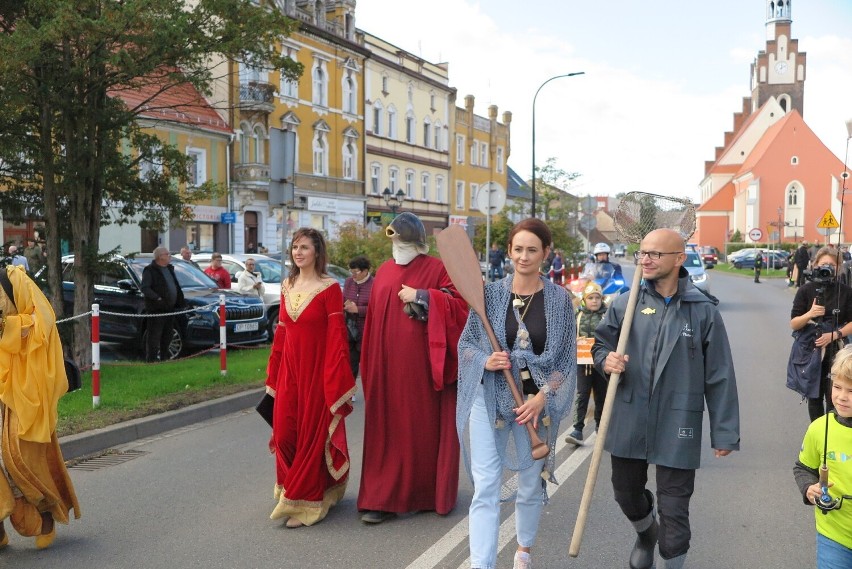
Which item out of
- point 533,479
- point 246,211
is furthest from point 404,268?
point 246,211

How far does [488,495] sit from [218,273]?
43.0 ft

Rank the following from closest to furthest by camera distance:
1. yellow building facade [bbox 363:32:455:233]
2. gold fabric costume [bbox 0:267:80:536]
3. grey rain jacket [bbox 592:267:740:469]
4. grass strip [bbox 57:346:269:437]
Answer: grey rain jacket [bbox 592:267:740:469], gold fabric costume [bbox 0:267:80:536], grass strip [bbox 57:346:269:437], yellow building facade [bbox 363:32:455:233]

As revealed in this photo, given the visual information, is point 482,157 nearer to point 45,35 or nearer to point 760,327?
point 760,327

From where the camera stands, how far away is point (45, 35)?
373 inches

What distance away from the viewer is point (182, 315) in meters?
14.0

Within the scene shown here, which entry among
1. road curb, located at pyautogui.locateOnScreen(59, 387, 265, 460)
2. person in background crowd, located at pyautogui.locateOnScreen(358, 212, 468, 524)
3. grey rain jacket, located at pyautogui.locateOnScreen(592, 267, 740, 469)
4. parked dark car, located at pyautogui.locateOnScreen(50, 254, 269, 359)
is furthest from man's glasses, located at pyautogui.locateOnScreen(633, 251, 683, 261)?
parked dark car, located at pyautogui.locateOnScreen(50, 254, 269, 359)

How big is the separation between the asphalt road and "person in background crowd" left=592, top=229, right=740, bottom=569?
94 cm

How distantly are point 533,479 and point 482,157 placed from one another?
61574mm

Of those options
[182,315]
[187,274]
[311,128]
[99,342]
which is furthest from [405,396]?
[311,128]

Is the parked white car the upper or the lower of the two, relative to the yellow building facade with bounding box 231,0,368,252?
lower

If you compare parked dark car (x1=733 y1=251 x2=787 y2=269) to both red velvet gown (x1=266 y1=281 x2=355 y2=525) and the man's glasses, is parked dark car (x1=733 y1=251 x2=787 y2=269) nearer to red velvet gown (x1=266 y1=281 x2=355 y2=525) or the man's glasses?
red velvet gown (x1=266 y1=281 x2=355 y2=525)

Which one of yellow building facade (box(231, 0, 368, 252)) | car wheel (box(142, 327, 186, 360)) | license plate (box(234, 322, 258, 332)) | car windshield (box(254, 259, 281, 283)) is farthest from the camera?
yellow building facade (box(231, 0, 368, 252))

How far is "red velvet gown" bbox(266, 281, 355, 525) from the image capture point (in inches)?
226

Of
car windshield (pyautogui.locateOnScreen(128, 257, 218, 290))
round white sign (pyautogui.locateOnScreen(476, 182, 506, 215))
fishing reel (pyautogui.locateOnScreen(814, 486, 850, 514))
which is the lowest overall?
fishing reel (pyautogui.locateOnScreen(814, 486, 850, 514))
